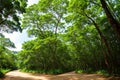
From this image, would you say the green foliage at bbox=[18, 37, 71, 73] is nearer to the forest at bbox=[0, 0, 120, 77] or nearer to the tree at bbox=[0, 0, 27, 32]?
the forest at bbox=[0, 0, 120, 77]

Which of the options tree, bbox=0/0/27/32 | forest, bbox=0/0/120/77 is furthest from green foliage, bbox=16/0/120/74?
tree, bbox=0/0/27/32

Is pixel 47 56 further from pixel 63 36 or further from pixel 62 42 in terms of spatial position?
pixel 63 36

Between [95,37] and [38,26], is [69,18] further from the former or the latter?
[38,26]

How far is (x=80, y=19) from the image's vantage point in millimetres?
17953

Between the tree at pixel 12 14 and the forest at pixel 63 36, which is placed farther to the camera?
the forest at pixel 63 36

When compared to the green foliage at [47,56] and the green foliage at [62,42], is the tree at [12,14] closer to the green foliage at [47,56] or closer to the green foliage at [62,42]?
the green foliage at [62,42]

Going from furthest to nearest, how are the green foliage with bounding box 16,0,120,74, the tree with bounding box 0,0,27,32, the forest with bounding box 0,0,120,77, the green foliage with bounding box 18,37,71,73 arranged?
the green foliage with bounding box 18,37,71,73
the green foliage with bounding box 16,0,120,74
the forest with bounding box 0,0,120,77
the tree with bounding box 0,0,27,32

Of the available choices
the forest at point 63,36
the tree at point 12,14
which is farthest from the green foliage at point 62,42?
the tree at point 12,14

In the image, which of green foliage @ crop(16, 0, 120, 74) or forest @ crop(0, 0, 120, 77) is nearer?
forest @ crop(0, 0, 120, 77)

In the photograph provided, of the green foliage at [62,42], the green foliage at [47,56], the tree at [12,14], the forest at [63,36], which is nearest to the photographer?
the tree at [12,14]

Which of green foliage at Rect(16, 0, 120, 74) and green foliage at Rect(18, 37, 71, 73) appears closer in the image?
green foliage at Rect(16, 0, 120, 74)

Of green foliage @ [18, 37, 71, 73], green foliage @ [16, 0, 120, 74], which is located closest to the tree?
green foliage @ [16, 0, 120, 74]

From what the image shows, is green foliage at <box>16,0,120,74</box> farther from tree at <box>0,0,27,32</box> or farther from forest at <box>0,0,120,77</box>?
tree at <box>0,0,27,32</box>

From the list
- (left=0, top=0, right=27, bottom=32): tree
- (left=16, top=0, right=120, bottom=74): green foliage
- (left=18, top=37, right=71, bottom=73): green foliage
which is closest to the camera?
(left=0, top=0, right=27, bottom=32): tree
